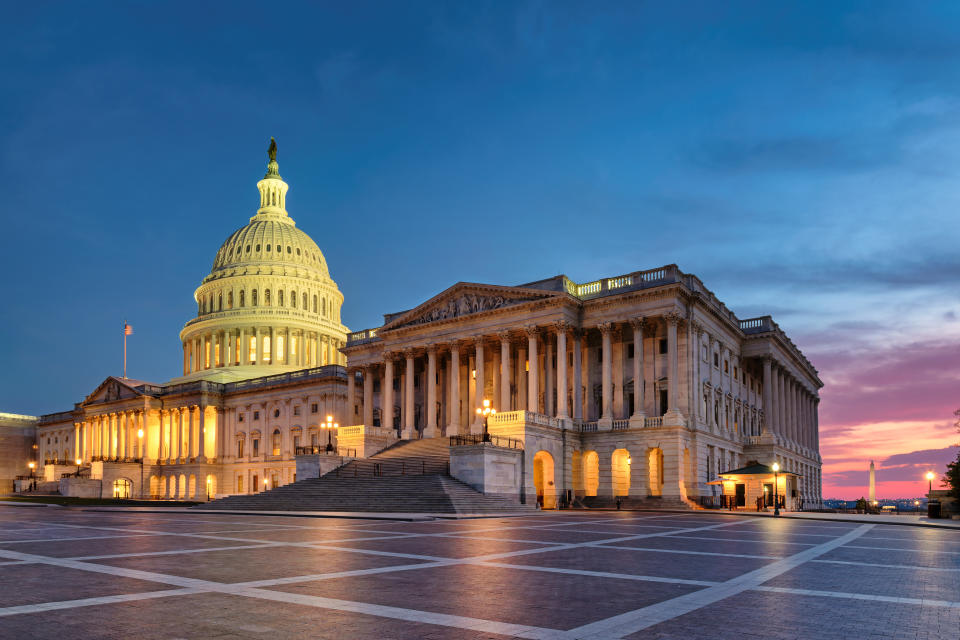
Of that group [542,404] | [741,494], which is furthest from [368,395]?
[741,494]

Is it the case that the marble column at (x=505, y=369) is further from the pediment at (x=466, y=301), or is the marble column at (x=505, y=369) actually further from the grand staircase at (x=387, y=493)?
the grand staircase at (x=387, y=493)

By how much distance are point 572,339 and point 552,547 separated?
44.6 m

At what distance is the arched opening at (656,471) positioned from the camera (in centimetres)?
6631

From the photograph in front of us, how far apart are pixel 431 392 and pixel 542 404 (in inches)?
416

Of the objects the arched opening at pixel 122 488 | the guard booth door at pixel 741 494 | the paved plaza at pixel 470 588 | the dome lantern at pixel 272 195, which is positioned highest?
the dome lantern at pixel 272 195

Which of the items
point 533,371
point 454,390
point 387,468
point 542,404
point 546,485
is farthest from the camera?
point 454,390

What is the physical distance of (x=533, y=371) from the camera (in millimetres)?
66625

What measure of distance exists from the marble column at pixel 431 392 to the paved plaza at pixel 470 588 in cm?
4563

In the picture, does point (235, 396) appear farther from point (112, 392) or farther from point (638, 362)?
point (638, 362)

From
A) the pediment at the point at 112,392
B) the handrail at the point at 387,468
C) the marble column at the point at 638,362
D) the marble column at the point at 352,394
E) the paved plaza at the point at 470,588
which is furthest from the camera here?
the pediment at the point at 112,392

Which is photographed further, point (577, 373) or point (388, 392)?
point (388, 392)

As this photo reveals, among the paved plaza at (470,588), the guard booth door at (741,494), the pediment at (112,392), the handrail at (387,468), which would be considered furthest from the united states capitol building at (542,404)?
the paved plaza at (470,588)

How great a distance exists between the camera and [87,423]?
12469 centimetres

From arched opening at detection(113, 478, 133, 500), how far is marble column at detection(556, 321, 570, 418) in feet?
219
